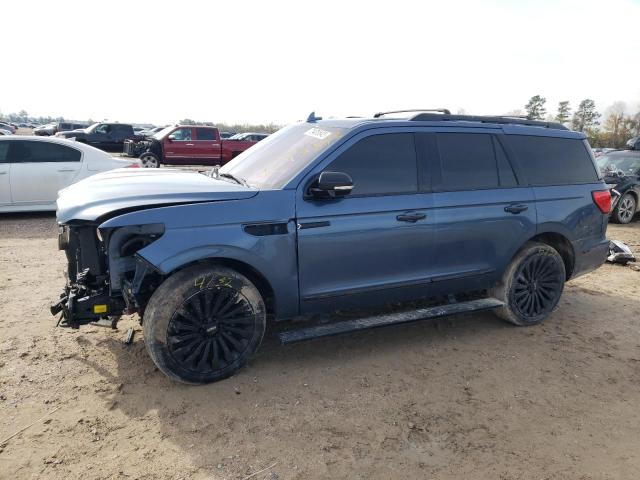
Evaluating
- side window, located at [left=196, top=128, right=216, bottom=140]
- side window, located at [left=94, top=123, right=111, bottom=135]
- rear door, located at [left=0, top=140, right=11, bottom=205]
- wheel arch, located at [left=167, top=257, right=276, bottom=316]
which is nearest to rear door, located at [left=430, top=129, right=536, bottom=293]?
wheel arch, located at [left=167, top=257, right=276, bottom=316]

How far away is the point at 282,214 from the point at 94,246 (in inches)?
52.6

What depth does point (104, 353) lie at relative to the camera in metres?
3.86

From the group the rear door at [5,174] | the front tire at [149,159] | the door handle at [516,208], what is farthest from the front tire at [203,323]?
the front tire at [149,159]

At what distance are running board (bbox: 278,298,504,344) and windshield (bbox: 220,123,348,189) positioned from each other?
112 cm

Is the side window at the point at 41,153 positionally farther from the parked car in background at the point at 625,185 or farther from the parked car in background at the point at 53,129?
the parked car in background at the point at 53,129

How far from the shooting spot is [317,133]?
411 cm

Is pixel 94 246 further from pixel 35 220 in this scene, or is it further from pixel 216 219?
pixel 35 220

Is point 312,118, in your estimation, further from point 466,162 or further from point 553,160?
point 553,160

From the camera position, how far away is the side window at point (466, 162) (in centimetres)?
419

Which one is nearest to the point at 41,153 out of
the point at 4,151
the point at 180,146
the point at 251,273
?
the point at 4,151

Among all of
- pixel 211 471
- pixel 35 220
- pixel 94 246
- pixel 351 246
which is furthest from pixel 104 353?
pixel 35 220

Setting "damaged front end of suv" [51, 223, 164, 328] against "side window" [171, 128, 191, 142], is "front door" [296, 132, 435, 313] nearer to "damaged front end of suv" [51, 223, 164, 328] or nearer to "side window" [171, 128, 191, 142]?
"damaged front end of suv" [51, 223, 164, 328]

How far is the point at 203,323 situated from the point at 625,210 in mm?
10918

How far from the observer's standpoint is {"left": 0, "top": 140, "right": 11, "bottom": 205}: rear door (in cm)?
871
